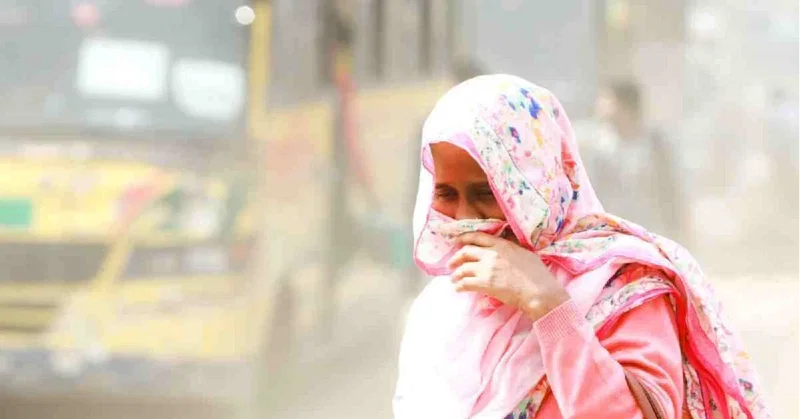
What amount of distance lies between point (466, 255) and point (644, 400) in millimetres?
226

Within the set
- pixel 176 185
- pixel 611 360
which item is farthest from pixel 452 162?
pixel 176 185

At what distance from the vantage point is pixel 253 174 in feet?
9.09

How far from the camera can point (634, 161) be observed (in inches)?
96.3

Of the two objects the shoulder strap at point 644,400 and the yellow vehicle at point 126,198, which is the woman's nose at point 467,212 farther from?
the yellow vehicle at point 126,198

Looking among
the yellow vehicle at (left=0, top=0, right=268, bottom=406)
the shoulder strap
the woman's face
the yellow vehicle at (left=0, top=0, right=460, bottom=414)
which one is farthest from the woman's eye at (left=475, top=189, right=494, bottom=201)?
the yellow vehicle at (left=0, top=0, right=268, bottom=406)

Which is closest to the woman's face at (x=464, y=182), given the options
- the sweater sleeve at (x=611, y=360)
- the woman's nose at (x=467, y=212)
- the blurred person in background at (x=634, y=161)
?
the woman's nose at (x=467, y=212)

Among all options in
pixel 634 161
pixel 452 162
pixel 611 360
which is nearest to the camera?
pixel 611 360

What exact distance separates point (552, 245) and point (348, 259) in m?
1.77

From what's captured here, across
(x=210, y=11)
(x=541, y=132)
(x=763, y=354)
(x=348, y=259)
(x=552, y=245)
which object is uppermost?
(x=210, y=11)

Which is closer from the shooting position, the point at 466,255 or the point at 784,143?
the point at 466,255

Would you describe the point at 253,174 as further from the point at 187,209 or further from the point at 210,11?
the point at 210,11

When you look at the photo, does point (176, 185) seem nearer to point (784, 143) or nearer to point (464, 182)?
point (784, 143)

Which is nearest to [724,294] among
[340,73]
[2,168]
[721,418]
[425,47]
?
[425,47]

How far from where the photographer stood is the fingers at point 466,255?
999mm
